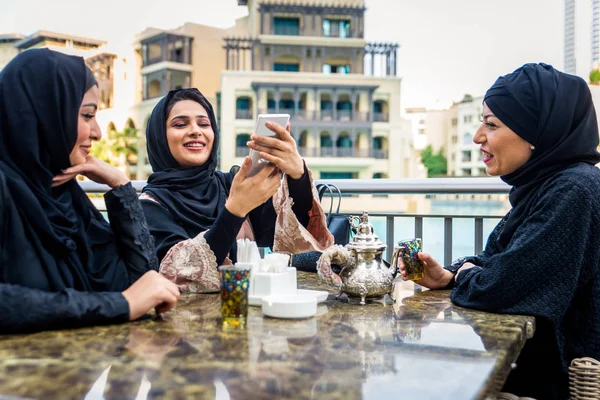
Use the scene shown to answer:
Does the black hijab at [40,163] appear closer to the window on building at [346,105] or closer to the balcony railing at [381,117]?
the window on building at [346,105]

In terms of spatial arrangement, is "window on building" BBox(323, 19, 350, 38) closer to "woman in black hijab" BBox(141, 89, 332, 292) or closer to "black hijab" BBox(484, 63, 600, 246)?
"woman in black hijab" BBox(141, 89, 332, 292)

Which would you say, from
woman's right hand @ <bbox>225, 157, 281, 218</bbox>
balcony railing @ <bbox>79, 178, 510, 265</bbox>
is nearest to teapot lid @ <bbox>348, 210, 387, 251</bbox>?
woman's right hand @ <bbox>225, 157, 281, 218</bbox>

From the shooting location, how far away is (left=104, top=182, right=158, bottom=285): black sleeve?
47.6 inches

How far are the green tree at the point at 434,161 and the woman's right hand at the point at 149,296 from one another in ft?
179

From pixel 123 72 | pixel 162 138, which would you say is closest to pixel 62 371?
pixel 162 138

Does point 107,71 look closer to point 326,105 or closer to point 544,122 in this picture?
point 326,105

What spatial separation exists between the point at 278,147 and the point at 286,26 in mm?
40564

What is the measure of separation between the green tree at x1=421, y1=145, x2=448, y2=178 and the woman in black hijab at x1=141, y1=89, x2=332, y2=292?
54.0m

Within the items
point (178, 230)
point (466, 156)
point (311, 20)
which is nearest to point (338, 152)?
point (311, 20)

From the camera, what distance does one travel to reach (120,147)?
39844 mm

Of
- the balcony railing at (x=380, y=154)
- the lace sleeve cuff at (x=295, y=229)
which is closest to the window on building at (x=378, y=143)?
the balcony railing at (x=380, y=154)

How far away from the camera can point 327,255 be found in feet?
4.26

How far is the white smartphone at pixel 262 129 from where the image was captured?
1.29 metres

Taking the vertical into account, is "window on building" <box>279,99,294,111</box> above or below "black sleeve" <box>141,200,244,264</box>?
above
